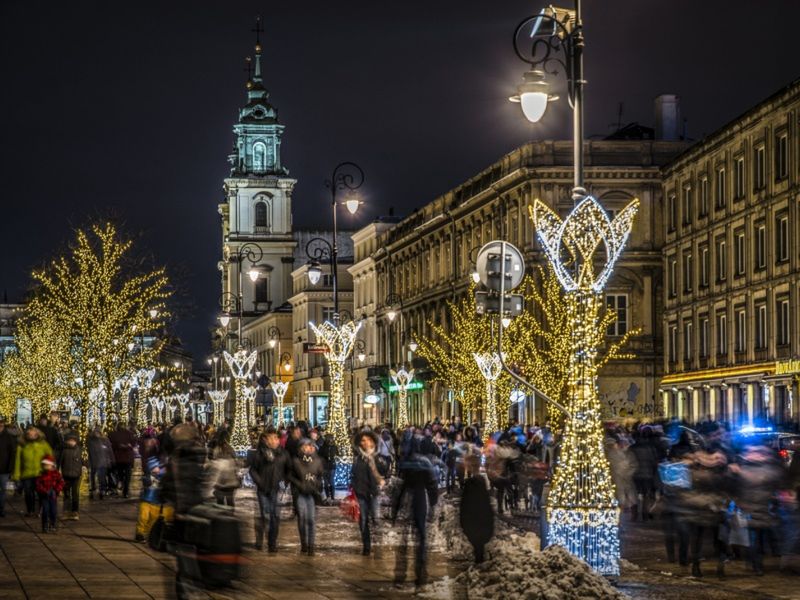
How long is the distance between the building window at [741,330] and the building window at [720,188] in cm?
434

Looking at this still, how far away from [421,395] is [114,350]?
5006cm

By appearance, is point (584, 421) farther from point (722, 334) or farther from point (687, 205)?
point (687, 205)

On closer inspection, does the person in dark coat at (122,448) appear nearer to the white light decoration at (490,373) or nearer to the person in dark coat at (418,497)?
the white light decoration at (490,373)

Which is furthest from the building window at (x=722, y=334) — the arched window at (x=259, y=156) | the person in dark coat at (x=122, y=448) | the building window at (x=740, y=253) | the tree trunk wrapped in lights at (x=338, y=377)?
the arched window at (x=259, y=156)

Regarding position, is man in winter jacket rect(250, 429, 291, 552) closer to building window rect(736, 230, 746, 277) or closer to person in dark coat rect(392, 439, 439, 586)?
person in dark coat rect(392, 439, 439, 586)

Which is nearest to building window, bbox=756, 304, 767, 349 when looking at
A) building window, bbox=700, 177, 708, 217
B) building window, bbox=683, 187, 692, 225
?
building window, bbox=700, 177, 708, 217

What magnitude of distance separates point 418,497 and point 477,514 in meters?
2.00

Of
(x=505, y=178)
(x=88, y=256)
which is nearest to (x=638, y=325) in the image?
(x=505, y=178)

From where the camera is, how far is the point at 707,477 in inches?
770

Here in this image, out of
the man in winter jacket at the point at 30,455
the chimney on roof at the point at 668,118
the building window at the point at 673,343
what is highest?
the chimney on roof at the point at 668,118

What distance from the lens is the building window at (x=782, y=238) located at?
52.8 meters

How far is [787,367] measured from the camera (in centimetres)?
5169

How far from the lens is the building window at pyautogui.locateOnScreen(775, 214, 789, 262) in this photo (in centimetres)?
5283

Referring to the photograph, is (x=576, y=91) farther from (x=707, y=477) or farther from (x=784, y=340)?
(x=784, y=340)
